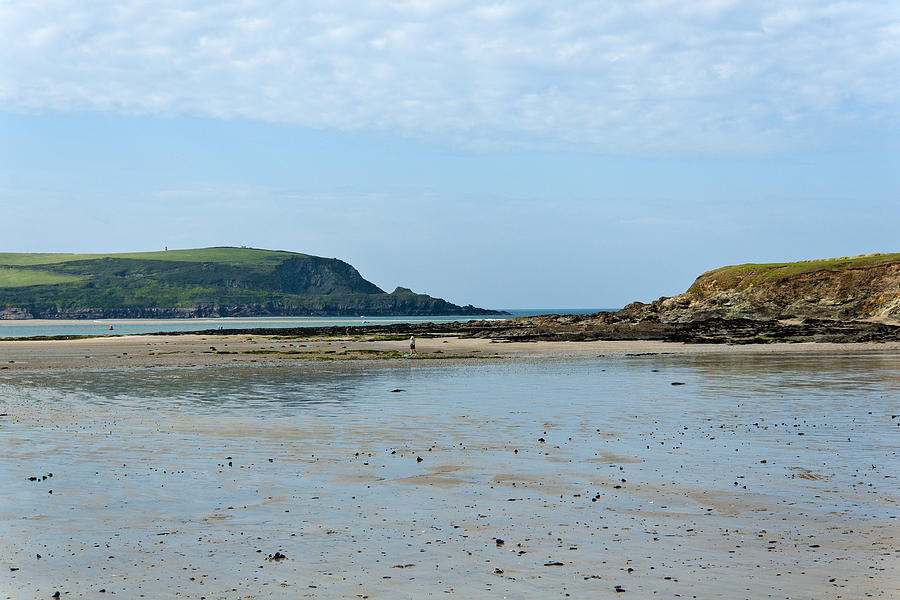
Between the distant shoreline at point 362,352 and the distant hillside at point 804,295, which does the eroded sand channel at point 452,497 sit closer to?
the distant shoreline at point 362,352

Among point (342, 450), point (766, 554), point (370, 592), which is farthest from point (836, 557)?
point (342, 450)

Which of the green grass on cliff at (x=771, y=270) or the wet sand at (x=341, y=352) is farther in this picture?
the green grass on cliff at (x=771, y=270)

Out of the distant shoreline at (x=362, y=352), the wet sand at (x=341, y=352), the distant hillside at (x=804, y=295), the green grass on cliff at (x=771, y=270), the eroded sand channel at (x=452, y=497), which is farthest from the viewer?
the green grass on cliff at (x=771, y=270)

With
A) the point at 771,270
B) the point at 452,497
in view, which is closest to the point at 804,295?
the point at 771,270

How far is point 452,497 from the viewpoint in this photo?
1264 cm

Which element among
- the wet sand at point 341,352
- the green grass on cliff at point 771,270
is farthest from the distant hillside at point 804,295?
the wet sand at point 341,352

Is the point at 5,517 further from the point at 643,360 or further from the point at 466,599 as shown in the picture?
the point at 643,360

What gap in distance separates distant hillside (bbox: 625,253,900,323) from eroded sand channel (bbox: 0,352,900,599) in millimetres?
60932

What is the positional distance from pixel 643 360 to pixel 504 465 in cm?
3394

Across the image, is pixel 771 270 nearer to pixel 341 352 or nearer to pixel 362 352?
pixel 362 352

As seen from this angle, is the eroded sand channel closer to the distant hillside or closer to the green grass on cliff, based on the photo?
the distant hillside

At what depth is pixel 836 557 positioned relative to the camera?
9234mm

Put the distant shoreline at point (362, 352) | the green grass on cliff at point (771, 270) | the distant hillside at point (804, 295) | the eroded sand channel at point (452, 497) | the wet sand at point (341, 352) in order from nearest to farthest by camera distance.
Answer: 1. the eroded sand channel at point (452, 497)
2. the distant shoreline at point (362, 352)
3. the wet sand at point (341, 352)
4. the distant hillside at point (804, 295)
5. the green grass on cliff at point (771, 270)

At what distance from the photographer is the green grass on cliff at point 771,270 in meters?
88.9
